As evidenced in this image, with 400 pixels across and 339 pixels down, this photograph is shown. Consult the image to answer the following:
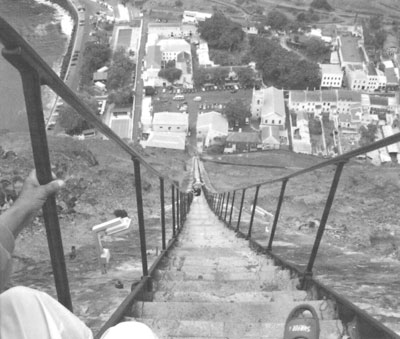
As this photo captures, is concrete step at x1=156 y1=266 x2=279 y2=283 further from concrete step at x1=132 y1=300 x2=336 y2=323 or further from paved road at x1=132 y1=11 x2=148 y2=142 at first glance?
paved road at x1=132 y1=11 x2=148 y2=142

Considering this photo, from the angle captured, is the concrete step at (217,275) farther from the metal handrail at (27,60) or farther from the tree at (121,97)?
the tree at (121,97)

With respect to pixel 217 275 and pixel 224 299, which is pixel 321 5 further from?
pixel 224 299

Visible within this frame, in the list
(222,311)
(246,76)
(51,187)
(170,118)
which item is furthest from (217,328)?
(246,76)

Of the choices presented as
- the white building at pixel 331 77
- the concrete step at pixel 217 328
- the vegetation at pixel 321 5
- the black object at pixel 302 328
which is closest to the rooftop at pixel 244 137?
the white building at pixel 331 77

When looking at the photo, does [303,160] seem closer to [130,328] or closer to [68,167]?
[68,167]

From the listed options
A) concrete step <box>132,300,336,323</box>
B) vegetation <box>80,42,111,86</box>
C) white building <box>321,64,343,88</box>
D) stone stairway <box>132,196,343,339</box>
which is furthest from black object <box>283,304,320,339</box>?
white building <box>321,64,343,88</box>

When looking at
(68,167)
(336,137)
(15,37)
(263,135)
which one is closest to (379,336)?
(15,37)

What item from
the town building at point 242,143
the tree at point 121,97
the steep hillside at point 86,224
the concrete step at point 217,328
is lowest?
the town building at point 242,143
